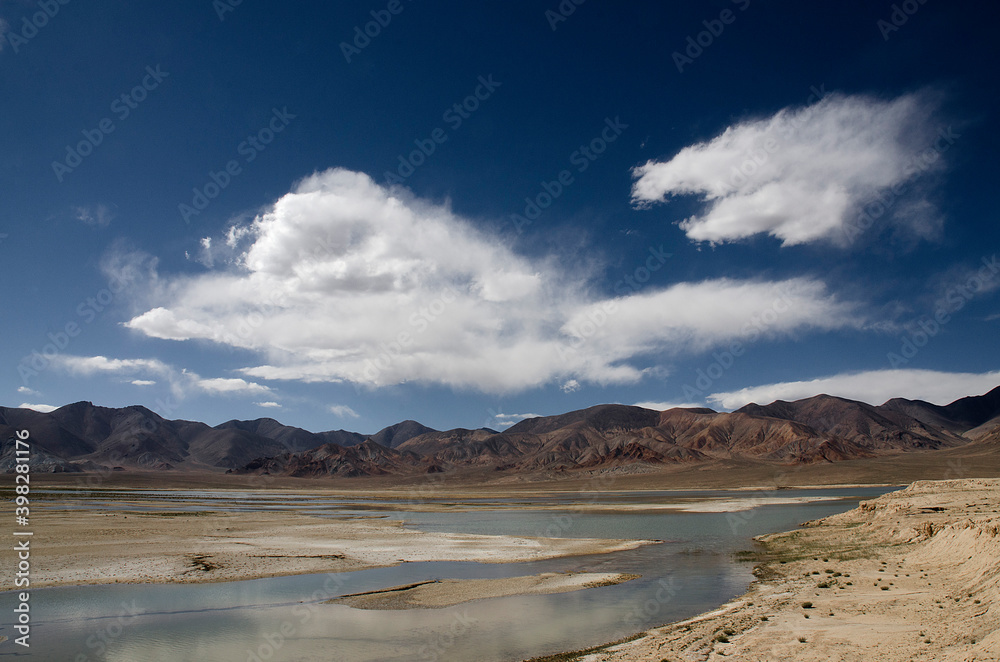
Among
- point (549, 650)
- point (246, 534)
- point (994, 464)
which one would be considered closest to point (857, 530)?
point (549, 650)

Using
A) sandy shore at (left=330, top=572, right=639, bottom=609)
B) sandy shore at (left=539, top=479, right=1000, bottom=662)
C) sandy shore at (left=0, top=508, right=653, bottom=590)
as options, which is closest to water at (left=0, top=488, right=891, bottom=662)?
sandy shore at (left=330, top=572, right=639, bottom=609)

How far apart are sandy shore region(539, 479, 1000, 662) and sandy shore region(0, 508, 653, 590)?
41.9 ft

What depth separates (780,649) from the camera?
1266 centimetres

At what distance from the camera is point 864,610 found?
50.4ft

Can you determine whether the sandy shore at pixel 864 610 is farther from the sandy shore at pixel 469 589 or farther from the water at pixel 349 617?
the sandy shore at pixel 469 589

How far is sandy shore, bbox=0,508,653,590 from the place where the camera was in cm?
2488

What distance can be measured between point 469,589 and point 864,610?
13037 mm

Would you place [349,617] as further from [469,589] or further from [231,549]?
[231,549]

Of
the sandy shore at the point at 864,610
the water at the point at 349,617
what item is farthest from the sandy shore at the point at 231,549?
the sandy shore at the point at 864,610

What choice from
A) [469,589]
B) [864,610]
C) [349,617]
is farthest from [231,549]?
[864,610]

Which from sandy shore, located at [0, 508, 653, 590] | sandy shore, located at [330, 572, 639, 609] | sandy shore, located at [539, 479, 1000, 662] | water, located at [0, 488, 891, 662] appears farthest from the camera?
sandy shore, located at [0, 508, 653, 590]

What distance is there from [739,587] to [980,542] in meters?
7.75

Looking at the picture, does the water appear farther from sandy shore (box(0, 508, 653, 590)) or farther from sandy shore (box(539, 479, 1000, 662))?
sandy shore (box(0, 508, 653, 590))

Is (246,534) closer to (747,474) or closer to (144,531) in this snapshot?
(144,531)
